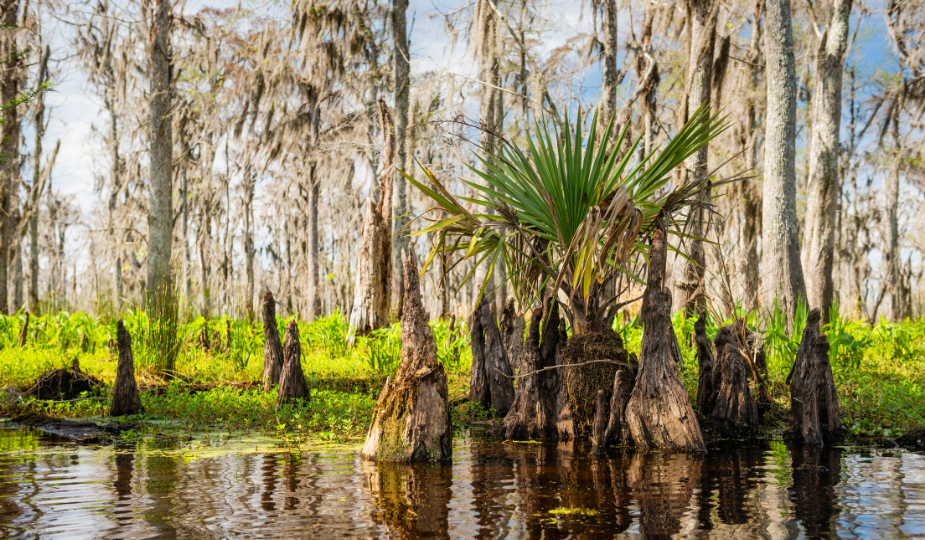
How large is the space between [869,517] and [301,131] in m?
17.7

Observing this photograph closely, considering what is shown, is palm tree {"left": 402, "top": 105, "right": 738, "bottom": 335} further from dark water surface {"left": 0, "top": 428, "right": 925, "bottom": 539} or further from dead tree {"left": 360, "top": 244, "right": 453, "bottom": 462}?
dark water surface {"left": 0, "top": 428, "right": 925, "bottom": 539}

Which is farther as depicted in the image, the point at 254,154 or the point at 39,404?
the point at 254,154

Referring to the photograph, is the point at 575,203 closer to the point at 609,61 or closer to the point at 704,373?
the point at 704,373

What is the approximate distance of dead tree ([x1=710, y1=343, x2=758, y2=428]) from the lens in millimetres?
4977

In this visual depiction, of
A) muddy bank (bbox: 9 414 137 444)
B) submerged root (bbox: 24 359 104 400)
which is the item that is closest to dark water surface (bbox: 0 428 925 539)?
muddy bank (bbox: 9 414 137 444)

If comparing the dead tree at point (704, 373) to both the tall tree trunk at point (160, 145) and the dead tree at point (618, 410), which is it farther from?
the tall tree trunk at point (160, 145)

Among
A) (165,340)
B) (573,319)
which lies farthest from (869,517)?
(165,340)

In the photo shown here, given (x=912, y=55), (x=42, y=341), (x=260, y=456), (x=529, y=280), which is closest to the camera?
(x=260, y=456)

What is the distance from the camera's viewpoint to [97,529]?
272cm

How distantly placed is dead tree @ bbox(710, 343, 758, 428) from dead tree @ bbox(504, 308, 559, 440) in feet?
4.30

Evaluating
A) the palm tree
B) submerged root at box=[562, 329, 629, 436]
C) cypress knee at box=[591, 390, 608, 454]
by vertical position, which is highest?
the palm tree

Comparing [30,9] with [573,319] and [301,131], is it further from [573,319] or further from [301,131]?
[573,319]

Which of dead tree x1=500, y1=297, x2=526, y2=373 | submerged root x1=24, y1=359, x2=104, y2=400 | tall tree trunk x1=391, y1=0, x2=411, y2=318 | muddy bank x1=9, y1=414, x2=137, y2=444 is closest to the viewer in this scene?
muddy bank x1=9, y1=414, x2=137, y2=444

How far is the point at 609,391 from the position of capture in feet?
15.8
